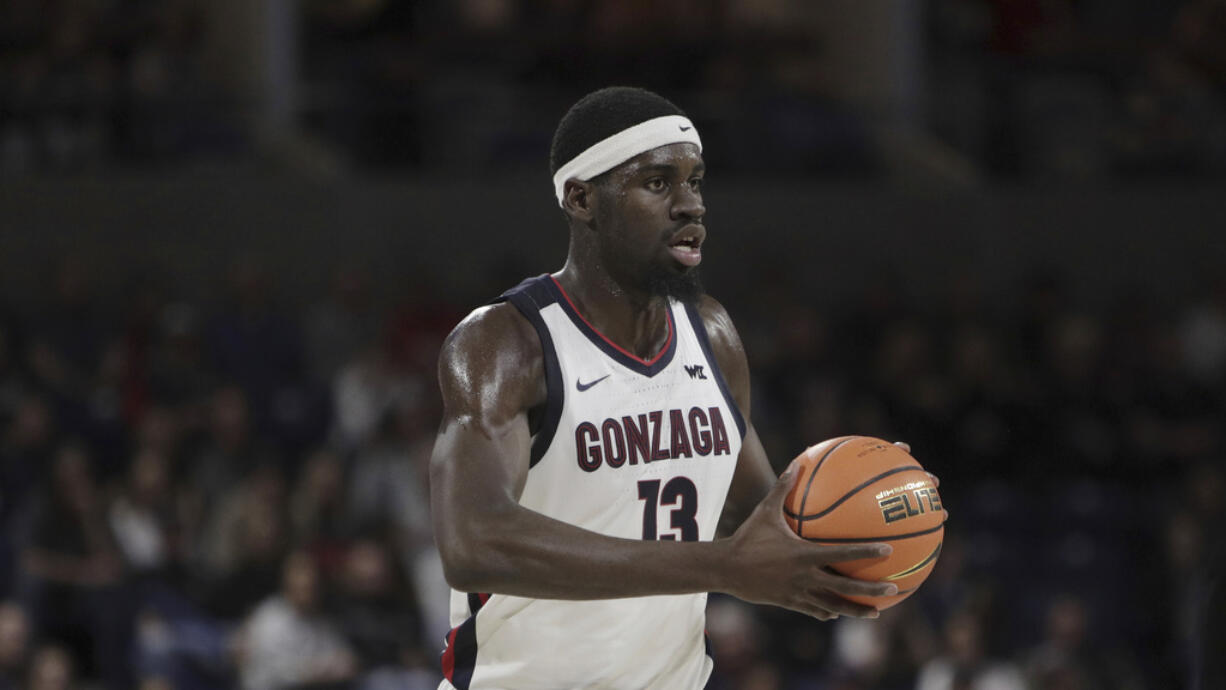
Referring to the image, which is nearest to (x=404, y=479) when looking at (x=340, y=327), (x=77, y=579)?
(x=340, y=327)

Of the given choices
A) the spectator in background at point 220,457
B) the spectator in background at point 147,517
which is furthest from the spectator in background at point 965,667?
the spectator in background at point 147,517

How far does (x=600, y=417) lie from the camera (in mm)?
3541

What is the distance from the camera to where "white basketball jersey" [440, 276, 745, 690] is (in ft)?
11.5

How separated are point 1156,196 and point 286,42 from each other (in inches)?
283

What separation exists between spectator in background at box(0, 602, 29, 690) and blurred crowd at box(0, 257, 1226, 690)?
1cm

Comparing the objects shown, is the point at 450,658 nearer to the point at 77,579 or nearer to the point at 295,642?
the point at 295,642

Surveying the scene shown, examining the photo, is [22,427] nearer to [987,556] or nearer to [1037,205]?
[987,556]

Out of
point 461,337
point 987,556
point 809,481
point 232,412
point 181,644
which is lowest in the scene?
point 987,556

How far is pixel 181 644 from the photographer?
858 cm

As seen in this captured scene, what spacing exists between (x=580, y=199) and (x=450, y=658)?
1083 mm

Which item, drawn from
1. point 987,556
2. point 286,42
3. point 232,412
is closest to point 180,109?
point 286,42

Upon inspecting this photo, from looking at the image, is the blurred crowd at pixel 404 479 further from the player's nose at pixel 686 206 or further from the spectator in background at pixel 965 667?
the player's nose at pixel 686 206

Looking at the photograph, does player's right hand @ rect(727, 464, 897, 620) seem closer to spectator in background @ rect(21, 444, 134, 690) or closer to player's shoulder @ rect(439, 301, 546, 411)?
player's shoulder @ rect(439, 301, 546, 411)

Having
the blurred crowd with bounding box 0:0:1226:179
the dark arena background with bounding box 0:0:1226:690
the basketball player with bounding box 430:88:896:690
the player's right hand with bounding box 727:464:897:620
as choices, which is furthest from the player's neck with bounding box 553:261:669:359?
the blurred crowd with bounding box 0:0:1226:179
